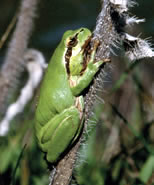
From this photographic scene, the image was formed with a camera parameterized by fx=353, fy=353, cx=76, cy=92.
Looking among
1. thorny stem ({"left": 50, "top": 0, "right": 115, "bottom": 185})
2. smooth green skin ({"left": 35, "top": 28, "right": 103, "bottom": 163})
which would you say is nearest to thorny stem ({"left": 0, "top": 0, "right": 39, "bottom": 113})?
smooth green skin ({"left": 35, "top": 28, "right": 103, "bottom": 163})

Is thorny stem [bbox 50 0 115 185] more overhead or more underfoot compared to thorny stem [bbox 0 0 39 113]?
more underfoot

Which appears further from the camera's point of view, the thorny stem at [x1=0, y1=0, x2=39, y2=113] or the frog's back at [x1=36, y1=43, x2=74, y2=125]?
the thorny stem at [x1=0, y1=0, x2=39, y2=113]

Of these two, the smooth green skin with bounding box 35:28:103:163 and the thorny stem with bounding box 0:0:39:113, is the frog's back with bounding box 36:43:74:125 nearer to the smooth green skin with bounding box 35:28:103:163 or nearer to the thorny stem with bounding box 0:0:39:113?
the smooth green skin with bounding box 35:28:103:163

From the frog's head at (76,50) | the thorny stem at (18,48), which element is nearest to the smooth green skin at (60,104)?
the frog's head at (76,50)

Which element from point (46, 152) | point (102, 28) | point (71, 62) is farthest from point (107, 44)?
point (46, 152)

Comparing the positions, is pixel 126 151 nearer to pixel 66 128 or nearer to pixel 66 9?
pixel 66 128

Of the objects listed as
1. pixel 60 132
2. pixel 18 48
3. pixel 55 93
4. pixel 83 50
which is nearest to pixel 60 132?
pixel 60 132
